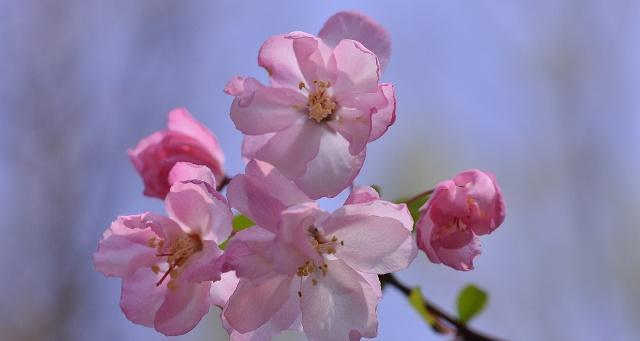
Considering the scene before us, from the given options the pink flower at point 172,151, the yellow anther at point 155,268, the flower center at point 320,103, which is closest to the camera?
the yellow anther at point 155,268

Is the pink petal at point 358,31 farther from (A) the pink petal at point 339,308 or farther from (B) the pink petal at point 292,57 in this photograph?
(A) the pink petal at point 339,308

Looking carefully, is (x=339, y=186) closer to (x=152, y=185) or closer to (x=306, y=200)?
(x=306, y=200)

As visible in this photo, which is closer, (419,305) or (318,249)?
(318,249)

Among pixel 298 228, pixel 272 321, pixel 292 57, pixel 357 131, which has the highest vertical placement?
pixel 292 57

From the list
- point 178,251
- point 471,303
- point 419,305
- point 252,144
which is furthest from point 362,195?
point 471,303

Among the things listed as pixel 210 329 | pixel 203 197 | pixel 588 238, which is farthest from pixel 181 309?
pixel 210 329

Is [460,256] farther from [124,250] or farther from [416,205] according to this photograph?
[124,250]

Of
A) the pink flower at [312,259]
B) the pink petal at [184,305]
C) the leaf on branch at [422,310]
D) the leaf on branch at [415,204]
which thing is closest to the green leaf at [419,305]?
the leaf on branch at [422,310]

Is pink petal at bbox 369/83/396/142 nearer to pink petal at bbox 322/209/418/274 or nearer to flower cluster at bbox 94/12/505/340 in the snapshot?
flower cluster at bbox 94/12/505/340
